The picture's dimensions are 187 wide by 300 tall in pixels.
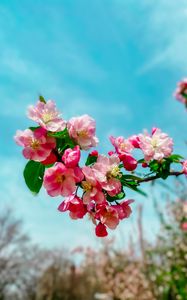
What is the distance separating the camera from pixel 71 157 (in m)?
1.04

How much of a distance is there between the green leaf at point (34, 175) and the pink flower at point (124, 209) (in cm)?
21

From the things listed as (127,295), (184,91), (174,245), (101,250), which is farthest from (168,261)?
(184,91)

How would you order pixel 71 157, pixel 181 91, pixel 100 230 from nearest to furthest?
pixel 71 157, pixel 100 230, pixel 181 91

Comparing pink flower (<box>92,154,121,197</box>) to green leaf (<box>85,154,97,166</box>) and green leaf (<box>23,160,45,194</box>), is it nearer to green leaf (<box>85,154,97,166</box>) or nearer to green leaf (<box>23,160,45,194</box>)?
green leaf (<box>85,154,97,166</box>)

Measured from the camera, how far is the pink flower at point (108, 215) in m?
1.12

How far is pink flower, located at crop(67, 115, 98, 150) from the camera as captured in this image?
1.11 meters

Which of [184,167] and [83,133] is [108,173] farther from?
[184,167]

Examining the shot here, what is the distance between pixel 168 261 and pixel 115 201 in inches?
197

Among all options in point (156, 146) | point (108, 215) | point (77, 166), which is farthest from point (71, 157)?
point (156, 146)

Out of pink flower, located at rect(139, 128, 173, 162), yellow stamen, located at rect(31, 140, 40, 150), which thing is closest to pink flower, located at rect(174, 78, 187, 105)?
pink flower, located at rect(139, 128, 173, 162)

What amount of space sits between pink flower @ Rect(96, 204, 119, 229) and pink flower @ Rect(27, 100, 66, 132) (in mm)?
231

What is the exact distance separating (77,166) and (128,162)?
164 millimetres

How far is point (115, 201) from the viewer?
3.82 ft

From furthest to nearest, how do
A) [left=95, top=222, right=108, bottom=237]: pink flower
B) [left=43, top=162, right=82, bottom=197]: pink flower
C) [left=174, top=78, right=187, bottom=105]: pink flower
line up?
[left=174, top=78, right=187, bottom=105]: pink flower → [left=95, top=222, right=108, bottom=237]: pink flower → [left=43, top=162, right=82, bottom=197]: pink flower
